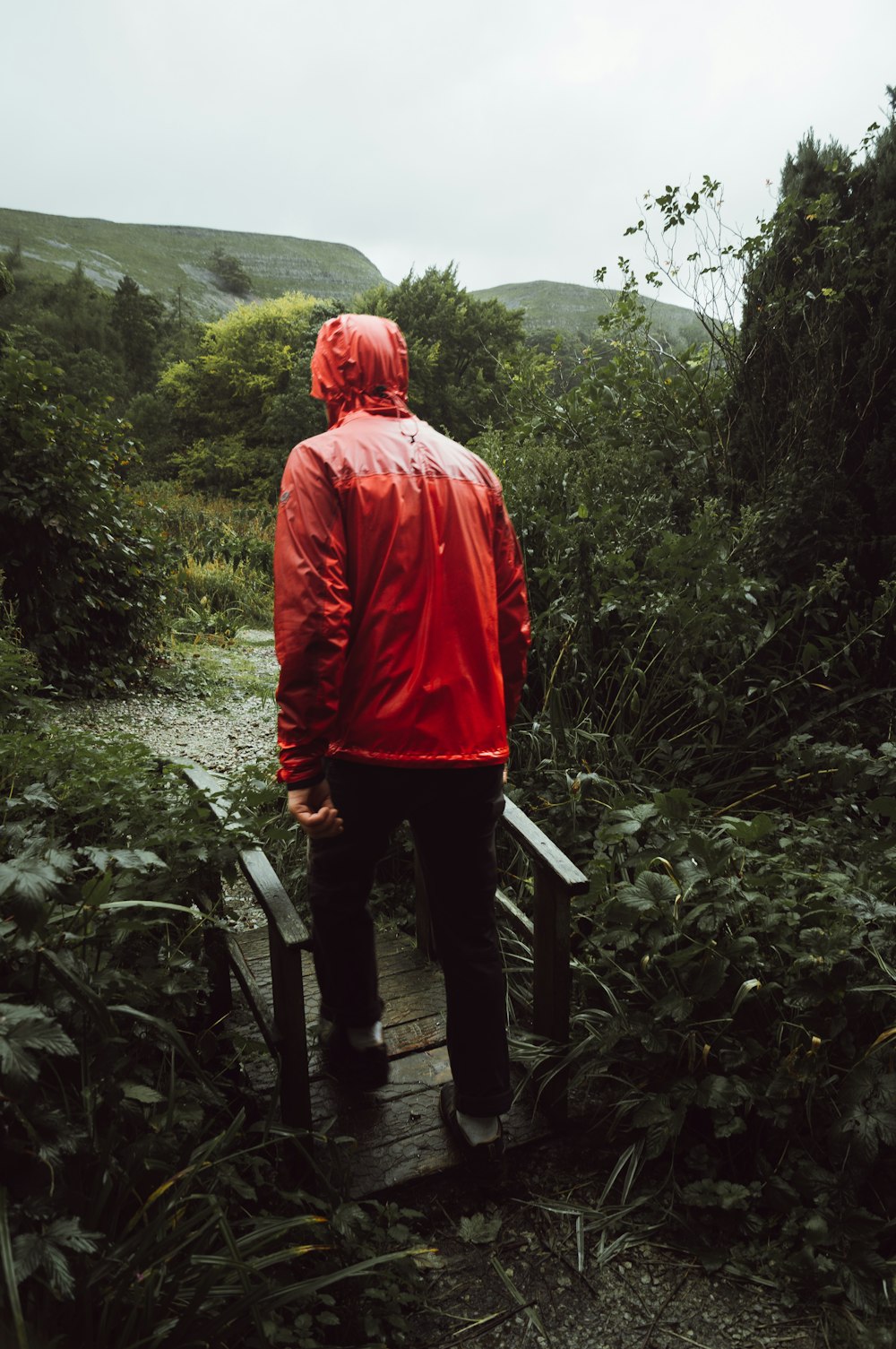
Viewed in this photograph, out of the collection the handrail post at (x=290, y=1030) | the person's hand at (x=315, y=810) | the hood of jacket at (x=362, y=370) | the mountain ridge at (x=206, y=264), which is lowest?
the handrail post at (x=290, y=1030)

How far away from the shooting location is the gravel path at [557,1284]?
5.06 ft

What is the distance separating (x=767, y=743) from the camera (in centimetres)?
316

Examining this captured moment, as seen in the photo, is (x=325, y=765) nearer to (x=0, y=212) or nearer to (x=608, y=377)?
(x=608, y=377)

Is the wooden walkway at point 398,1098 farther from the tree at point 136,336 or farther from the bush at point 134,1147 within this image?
the tree at point 136,336

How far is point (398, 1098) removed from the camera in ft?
6.82

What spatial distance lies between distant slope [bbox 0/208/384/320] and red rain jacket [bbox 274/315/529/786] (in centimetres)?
5794

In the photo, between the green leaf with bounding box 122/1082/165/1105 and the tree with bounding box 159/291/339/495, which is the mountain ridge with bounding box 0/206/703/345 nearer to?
the tree with bounding box 159/291/339/495

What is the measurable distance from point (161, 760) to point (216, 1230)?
1.15 meters

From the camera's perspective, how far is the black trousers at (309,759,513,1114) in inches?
66.6

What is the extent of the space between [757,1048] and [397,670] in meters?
1.19

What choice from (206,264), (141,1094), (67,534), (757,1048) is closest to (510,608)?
(757,1048)

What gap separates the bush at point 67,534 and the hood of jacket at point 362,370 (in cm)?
397

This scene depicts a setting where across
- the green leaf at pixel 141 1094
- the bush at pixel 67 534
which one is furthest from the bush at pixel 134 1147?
the bush at pixel 67 534

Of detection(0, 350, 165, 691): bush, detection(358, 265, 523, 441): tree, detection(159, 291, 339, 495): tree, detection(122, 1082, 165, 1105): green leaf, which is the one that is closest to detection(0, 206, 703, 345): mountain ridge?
detection(159, 291, 339, 495): tree
